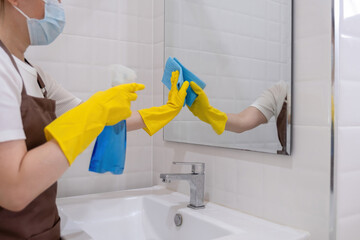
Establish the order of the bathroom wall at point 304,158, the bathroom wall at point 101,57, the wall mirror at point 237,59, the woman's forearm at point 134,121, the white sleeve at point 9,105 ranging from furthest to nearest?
the bathroom wall at point 101,57 → the woman's forearm at point 134,121 → the wall mirror at point 237,59 → the bathroom wall at point 304,158 → the white sleeve at point 9,105

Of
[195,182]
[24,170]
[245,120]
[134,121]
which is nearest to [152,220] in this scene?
[195,182]

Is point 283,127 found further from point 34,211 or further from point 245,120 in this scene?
point 34,211

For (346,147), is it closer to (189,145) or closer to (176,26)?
(189,145)

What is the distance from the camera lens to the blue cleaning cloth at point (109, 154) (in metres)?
0.90

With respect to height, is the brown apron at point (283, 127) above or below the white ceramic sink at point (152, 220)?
above

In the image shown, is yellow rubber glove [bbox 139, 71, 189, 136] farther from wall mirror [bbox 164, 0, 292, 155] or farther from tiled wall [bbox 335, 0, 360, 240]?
tiled wall [bbox 335, 0, 360, 240]

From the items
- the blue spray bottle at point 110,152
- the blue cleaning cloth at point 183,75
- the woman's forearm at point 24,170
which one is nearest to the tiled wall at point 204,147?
the blue cleaning cloth at point 183,75

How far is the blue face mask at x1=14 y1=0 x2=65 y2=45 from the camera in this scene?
2.75 feet

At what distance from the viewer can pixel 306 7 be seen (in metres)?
0.91

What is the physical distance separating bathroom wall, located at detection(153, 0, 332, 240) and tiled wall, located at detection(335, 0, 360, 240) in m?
0.03

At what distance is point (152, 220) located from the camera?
1.29 metres

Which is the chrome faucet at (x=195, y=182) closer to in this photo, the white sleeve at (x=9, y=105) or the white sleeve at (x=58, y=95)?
the white sleeve at (x=58, y=95)

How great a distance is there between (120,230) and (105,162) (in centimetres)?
47

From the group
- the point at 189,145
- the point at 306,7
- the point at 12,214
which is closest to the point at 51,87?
the point at 12,214
